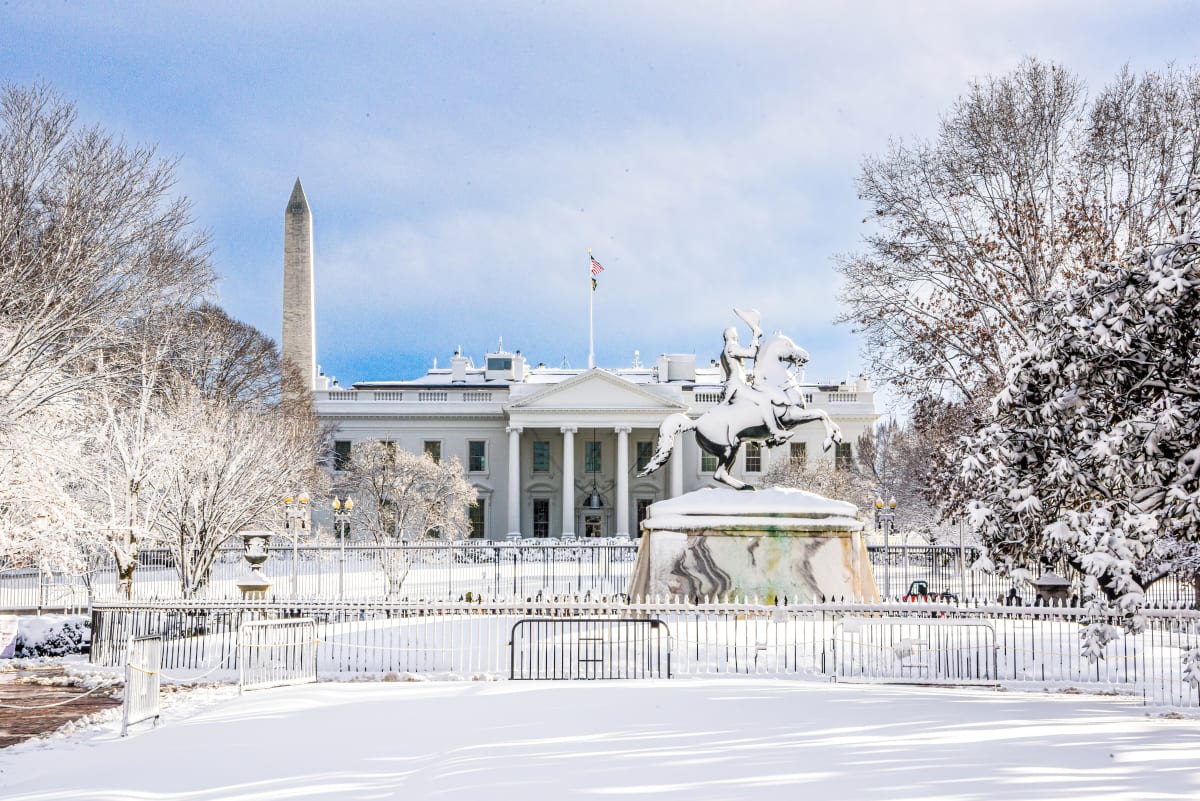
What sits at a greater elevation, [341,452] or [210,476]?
[341,452]

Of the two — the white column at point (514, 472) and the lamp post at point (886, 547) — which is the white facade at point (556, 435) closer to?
the white column at point (514, 472)

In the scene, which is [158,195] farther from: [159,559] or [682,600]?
[159,559]

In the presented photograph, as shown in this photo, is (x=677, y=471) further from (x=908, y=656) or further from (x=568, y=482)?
(x=908, y=656)

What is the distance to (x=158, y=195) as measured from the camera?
19.3 meters

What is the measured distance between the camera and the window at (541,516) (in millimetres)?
59875

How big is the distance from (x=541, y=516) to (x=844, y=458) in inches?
742

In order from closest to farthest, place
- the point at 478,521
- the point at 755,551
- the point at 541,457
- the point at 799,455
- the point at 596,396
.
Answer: the point at 755,551, the point at 799,455, the point at 596,396, the point at 478,521, the point at 541,457

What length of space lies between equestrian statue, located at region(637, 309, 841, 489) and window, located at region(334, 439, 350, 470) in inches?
1623

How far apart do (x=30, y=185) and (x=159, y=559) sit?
75.9ft

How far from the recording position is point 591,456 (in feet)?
198

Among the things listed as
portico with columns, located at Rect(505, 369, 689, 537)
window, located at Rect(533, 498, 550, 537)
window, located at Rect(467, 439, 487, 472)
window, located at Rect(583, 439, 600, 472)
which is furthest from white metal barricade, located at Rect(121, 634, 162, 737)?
window, located at Rect(467, 439, 487, 472)

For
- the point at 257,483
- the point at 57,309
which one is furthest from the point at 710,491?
the point at 257,483

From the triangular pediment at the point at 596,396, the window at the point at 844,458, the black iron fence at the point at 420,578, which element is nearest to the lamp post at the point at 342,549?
the black iron fence at the point at 420,578

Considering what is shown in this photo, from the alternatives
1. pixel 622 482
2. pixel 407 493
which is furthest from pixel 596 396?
pixel 407 493
